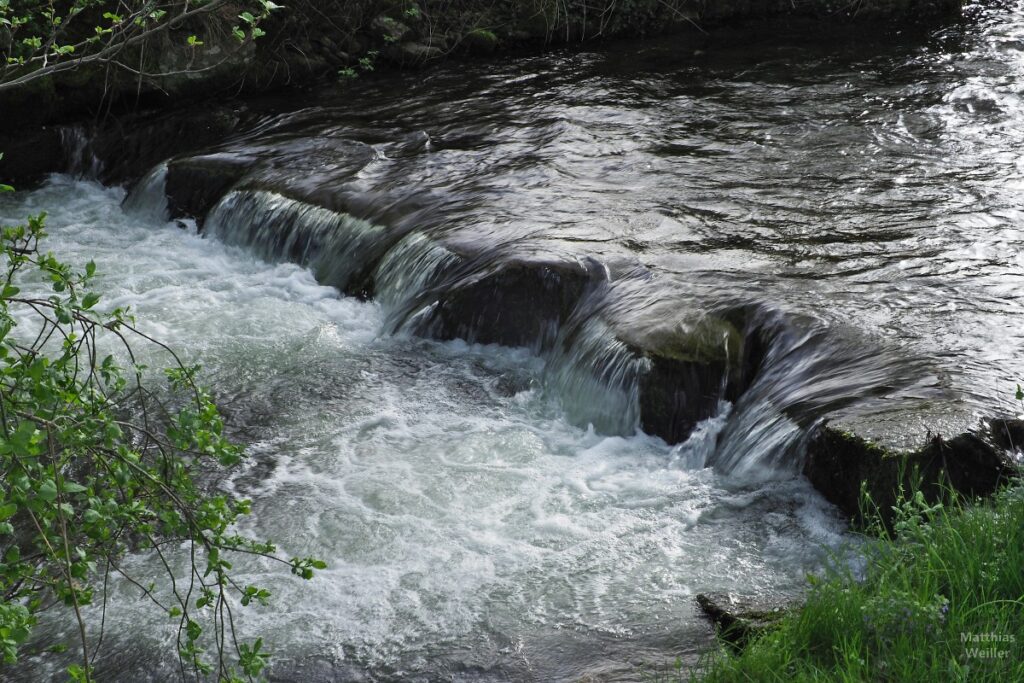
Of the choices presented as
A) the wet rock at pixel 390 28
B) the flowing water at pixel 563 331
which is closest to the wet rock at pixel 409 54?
the wet rock at pixel 390 28

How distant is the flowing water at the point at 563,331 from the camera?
15.0 ft

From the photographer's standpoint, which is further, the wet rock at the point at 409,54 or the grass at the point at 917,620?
the wet rock at the point at 409,54

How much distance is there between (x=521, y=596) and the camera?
4605mm

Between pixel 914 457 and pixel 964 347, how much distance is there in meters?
1.30

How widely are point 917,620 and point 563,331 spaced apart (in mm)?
3817

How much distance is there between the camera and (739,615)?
13.2 feet

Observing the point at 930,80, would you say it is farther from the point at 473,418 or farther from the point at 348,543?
the point at 348,543

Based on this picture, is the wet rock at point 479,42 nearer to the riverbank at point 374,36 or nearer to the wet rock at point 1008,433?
the riverbank at point 374,36

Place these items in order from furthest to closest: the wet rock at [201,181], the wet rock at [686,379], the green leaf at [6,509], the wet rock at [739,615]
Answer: the wet rock at [201,181] → the wet rock at [686,379] → the wet rock at [739,615] → the green leaf at [6,509]

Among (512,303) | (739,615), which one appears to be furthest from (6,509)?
(512,303)

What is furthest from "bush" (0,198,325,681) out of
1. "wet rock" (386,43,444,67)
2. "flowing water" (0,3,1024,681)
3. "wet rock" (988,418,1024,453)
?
"wet rock" (386,43,444,67)

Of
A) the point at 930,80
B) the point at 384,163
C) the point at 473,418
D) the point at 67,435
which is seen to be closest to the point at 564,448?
the point at 473,418

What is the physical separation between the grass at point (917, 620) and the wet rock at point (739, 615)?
120mm

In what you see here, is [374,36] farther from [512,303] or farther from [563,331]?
[563,331]
